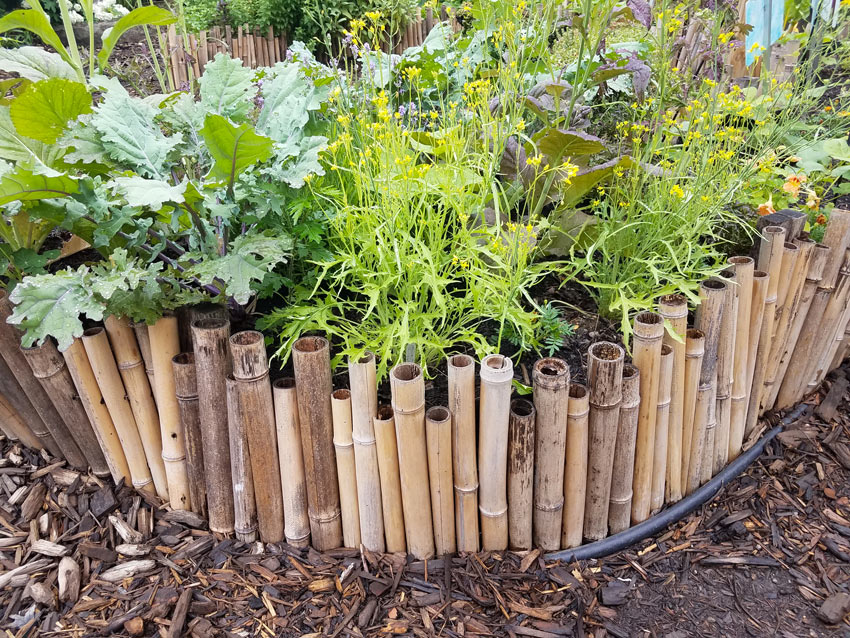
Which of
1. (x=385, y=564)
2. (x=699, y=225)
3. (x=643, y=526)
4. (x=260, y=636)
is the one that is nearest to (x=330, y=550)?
(x=385, y=564)

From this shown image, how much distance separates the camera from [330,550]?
1794mm

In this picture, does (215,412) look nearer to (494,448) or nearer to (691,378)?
(494,448)

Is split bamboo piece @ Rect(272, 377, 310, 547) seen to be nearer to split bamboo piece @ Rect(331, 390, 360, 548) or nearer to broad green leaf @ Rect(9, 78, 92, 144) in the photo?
split bamboo piece @ Rect(331, 390, 360, 548)

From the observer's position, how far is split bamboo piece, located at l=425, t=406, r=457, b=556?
1.59 metres

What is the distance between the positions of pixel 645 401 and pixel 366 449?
32.2 inches

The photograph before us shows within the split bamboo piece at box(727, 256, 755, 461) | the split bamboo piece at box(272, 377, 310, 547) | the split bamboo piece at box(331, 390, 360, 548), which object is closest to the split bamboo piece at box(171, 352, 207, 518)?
the split bamboo piece at box(272, 377, 310, 547)

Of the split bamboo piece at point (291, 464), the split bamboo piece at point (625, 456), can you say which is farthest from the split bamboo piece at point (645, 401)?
the split bamboo piece at point (291, 464)

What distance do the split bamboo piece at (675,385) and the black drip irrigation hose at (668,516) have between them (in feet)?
0.17

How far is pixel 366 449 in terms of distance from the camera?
65.2 inches

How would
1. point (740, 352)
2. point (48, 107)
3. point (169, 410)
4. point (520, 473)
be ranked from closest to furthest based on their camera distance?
1. point (48, 107)
2. point (520, 473)
3. point (169, 410)
4. point (740, 352)

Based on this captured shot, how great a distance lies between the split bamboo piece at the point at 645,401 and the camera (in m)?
1.66

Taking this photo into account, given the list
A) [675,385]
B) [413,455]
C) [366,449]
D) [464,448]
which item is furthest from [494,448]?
[675,385]

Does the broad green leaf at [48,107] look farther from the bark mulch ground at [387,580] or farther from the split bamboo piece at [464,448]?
the split bamboo piece at [464,448]

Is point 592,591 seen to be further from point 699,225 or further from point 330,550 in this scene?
point 699,225
